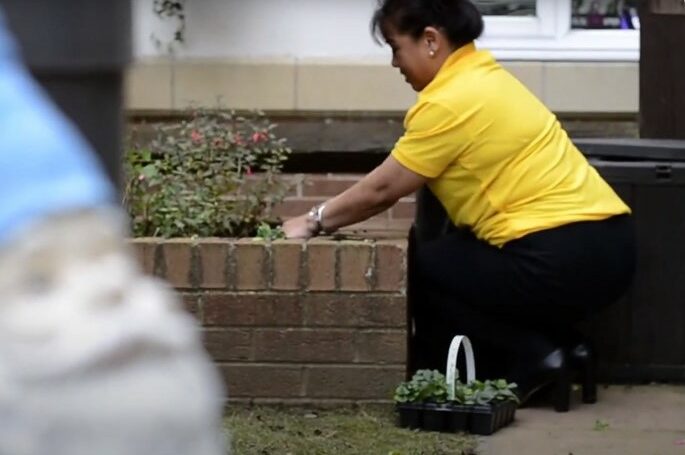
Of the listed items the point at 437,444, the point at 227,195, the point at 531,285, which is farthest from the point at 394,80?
the point at 437,444

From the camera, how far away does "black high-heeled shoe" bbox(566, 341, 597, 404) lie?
515 cm

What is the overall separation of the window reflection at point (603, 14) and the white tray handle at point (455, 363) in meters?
2.65

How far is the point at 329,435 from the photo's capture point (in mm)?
4801

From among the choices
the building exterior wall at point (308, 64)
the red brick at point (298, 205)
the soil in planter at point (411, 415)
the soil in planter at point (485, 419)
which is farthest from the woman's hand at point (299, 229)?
the building exterior wall at point (308, 64)

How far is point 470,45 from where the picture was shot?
16.9 feet

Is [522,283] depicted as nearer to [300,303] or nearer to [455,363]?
[455,363]

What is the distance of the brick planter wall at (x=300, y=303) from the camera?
4.94 m

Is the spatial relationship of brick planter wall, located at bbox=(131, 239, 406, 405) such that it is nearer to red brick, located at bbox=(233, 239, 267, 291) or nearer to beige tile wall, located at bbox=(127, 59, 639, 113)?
red brick, located at bbox=(233, 239, 267, 291)

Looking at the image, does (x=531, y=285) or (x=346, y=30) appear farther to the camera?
(x=346, y=30)

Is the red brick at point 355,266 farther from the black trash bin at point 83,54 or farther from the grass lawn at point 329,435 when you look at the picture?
the black trash bin at point 83,54

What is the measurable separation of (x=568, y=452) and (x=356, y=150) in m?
2.60

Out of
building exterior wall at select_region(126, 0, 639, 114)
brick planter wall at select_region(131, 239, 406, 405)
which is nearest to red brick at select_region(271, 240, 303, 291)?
brick planter wall at select_region(131, 239, 406, 405)

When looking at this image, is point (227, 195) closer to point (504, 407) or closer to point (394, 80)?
point (504, 407)

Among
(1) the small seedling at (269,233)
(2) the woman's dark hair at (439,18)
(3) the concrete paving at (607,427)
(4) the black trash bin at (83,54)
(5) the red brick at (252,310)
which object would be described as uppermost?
(2) the woman's dark hair at (439,18)
